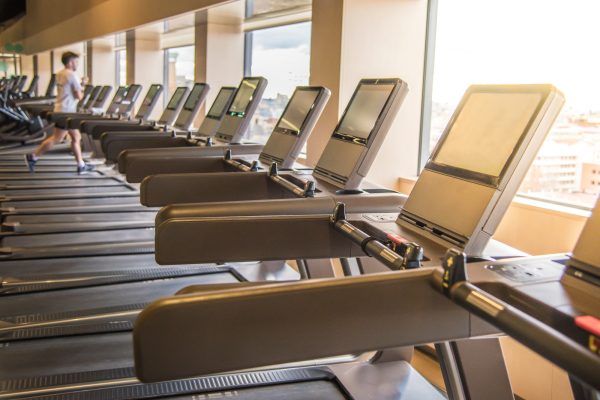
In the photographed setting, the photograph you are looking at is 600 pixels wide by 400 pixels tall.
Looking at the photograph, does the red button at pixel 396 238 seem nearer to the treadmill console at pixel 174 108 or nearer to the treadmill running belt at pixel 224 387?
the treadmill running belt at pixel 224 387

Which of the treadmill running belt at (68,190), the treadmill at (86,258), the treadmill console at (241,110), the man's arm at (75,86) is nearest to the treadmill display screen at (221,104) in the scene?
the treadmill console at (241,110)

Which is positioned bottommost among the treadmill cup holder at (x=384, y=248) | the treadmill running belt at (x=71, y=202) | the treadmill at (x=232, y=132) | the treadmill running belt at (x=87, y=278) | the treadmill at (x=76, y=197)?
the treadmill running belt at (x=87, y=278)

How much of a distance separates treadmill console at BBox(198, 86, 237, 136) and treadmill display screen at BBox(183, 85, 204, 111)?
0.61 meters

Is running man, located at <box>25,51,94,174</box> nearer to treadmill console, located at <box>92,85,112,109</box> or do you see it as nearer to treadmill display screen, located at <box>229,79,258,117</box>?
treadmill console, located at <box>92,85,112,109</box>

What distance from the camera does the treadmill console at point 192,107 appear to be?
5.43m

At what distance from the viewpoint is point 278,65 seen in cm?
624

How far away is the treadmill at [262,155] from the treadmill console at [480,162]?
1252 millimetres

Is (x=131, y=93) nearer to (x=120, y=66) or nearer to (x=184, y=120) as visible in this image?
(x=184, y=120)

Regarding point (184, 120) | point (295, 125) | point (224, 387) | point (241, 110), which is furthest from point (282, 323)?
point (184, 120)

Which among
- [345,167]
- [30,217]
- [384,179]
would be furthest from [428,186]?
[30,217]

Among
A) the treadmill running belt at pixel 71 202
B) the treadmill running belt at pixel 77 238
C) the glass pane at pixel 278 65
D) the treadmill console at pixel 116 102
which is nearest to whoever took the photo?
the treadmill running belt at pixel 77 238

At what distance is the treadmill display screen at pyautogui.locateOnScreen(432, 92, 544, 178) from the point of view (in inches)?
66.4

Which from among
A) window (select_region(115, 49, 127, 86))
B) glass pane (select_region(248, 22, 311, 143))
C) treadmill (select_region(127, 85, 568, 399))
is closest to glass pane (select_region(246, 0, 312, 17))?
glass pane (select_region(248, 22, 311, 143))

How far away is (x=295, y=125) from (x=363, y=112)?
2.23 feet
